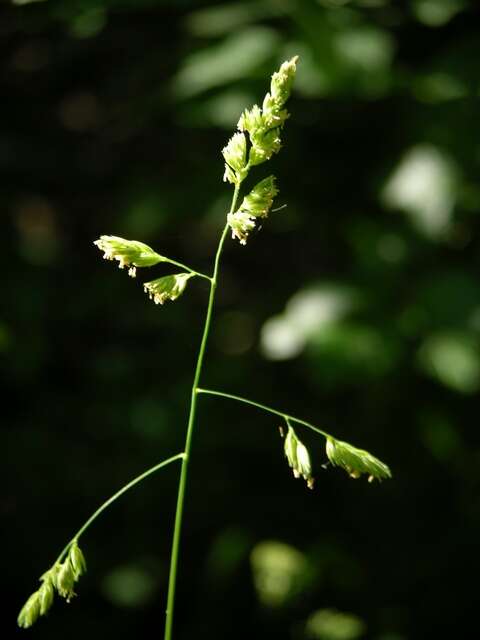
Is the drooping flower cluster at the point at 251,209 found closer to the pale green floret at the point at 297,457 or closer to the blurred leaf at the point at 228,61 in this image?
the pale green floret at the point at 297,457

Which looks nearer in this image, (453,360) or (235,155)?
(235,155)

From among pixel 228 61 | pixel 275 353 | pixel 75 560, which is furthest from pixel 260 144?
pixel 228 61

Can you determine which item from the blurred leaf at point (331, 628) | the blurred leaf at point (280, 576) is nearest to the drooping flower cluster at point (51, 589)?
the blurred leaf at point (331, 628)

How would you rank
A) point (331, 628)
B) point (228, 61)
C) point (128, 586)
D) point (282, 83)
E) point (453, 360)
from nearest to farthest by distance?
point (282, 83) → point (331, 628) → point (453, 360) → point (228, 61) → point (128, 586)

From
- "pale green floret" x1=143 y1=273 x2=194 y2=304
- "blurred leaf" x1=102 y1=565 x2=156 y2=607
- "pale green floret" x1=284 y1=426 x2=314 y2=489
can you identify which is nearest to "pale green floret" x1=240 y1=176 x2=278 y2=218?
"pale green floret" x1=143 y1=273 x2=194 y2=304

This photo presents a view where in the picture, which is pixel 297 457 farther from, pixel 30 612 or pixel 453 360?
pixel 453 360

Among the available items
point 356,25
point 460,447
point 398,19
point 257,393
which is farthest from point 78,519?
point 398,19

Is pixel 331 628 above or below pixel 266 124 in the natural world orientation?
below

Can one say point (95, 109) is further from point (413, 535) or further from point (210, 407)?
point (413, 535)
